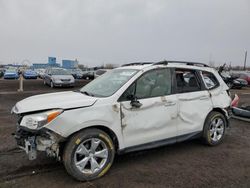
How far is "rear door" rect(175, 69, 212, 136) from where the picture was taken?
450 cm

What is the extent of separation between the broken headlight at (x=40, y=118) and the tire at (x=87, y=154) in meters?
0.43

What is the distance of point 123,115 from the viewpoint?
375 centimetres

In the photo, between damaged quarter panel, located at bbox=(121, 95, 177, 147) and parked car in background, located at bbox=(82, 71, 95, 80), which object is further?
parked car in background, located at bbox=(82, 71, 95, 80)

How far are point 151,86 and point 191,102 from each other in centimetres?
100

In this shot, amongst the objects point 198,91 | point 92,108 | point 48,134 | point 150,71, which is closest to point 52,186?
point 48,134

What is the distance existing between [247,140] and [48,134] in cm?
474

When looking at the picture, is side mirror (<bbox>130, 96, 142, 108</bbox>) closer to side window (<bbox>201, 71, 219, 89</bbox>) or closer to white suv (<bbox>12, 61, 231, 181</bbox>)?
white suv (<bbox>12, 61, 231, 181</bbox>)

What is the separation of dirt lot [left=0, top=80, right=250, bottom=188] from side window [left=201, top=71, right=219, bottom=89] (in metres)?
1.34

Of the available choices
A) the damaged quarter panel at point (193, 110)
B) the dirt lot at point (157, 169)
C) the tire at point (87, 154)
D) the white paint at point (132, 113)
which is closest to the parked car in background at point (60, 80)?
the dirt lot at point (157, 169)

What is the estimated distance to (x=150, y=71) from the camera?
427 centimetres

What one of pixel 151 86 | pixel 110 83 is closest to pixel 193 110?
pixel 151 86

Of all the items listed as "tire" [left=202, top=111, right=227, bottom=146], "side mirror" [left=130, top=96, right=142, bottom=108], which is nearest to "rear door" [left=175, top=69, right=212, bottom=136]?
"tire" [left=202, top=111, right=227, bottom=146]

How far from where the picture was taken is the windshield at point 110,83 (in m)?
3.96

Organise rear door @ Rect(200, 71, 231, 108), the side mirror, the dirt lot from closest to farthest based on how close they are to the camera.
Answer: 1. the dirt lot
2. the side mirror
3. rear door @ Rect(200, 71, 231, 108)
